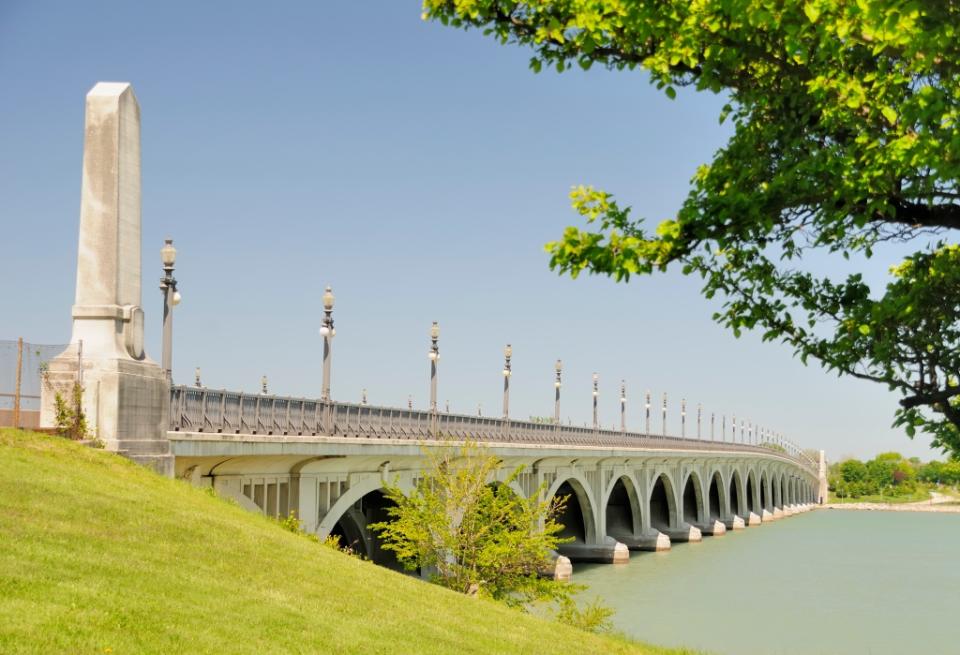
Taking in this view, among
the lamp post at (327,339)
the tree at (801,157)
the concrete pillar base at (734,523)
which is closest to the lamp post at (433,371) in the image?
the lamp post at (327,339)

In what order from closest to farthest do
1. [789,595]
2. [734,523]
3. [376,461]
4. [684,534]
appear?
[376,461] < [789,595] < [684,534] < [734,523]

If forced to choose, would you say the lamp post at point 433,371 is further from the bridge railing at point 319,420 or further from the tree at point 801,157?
the tree at point 801,157

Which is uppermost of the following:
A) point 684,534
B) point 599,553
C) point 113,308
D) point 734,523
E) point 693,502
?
point 113,308

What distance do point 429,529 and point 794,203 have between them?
Answer: 23.0 meters

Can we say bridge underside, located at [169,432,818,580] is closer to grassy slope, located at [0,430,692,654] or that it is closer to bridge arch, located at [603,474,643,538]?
bridge arch, located at [603,474,643,538]

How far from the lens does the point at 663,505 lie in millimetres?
95562

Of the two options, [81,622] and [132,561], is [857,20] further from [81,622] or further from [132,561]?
[132,561]

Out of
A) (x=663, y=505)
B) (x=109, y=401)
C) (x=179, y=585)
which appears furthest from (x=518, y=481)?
(x=663, y=505)

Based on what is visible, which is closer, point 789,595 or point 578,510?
point 789,595

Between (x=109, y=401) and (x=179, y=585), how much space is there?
9.25m

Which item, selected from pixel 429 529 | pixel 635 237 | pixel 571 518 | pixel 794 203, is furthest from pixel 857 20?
pixel 571 518

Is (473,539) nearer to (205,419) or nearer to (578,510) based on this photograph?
(205,419)

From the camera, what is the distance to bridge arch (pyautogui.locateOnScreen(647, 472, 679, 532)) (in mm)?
86812

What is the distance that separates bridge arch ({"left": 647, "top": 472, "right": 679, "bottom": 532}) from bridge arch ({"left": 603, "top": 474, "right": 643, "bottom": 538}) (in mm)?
2011
